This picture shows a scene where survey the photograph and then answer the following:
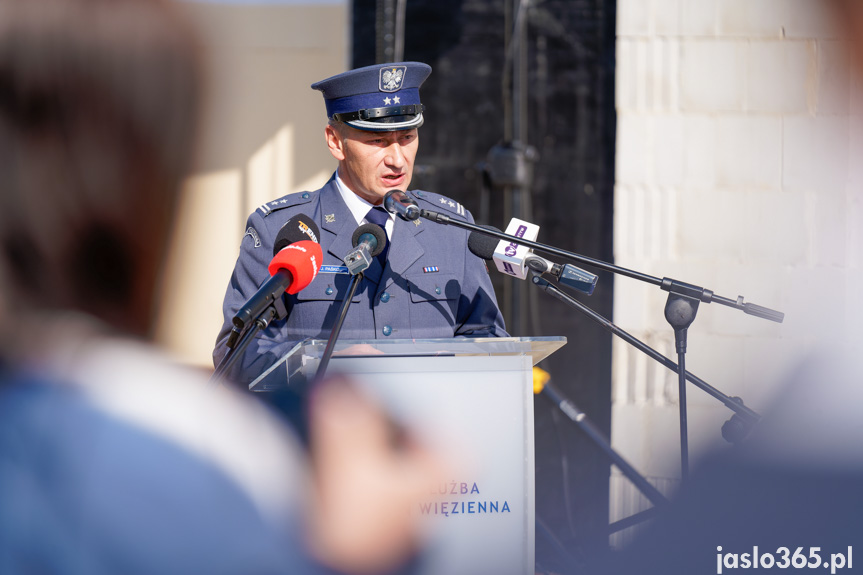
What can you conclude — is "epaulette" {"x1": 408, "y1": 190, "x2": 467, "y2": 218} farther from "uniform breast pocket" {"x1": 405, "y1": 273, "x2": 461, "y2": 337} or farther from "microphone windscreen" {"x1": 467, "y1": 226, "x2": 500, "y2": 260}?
"microphone windscreen" {"x1": 467, "y1": 226, "x2": 500, "y2": 260}

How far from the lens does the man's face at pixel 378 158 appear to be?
2418 millimetres

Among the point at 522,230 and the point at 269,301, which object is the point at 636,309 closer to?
the point at 522,230

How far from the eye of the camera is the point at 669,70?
3.94 m

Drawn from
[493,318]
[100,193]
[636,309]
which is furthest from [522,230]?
[636,309]

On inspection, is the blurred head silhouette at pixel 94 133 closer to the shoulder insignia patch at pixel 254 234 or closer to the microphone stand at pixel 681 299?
the microphone stand at pixel 681 299

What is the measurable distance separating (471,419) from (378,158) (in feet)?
4.07

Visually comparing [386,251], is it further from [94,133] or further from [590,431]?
[94,133]

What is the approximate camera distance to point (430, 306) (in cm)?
240

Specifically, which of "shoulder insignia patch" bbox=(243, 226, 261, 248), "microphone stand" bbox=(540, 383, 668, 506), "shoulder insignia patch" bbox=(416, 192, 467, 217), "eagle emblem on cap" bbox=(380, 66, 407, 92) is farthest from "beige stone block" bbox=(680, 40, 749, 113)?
"shoulder insignia patch" bbox=(243, 226, 261, 248)

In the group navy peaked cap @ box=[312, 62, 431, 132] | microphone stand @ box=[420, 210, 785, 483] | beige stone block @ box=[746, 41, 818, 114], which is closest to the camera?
microphone stand @ box=[420, 210, 785, 483]

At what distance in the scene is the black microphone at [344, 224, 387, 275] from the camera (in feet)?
5.16

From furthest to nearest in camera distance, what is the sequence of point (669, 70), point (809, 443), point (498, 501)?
1. point (669, 70)
2. point (498, 501)
3. point (809, 443)

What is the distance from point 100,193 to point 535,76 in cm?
366

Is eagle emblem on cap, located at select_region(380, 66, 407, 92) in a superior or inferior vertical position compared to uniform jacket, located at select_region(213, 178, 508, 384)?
superior
